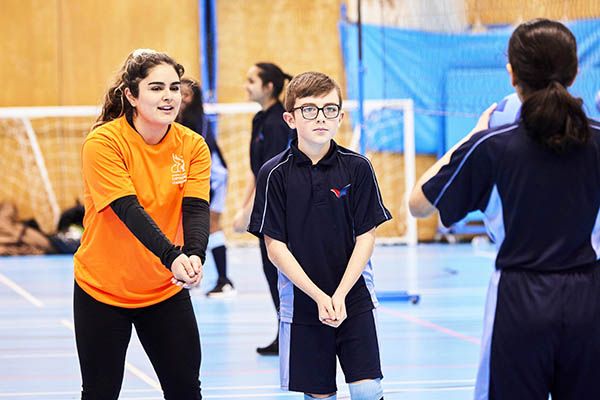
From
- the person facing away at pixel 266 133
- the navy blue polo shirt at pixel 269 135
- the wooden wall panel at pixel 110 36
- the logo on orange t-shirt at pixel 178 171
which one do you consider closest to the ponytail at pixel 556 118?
the logo on orange t-shirt at pixel 178 171

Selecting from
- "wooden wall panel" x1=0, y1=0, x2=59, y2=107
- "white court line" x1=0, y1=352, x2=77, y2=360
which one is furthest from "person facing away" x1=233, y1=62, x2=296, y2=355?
"wooden wall panel" x1=0, y1=0, x2=59, y2=107

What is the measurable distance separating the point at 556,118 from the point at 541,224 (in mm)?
272

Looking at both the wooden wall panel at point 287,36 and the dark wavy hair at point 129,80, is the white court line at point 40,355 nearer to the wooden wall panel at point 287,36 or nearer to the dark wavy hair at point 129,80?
the dark wavy hair at point 129,80

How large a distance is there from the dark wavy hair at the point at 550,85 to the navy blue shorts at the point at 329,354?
116cm

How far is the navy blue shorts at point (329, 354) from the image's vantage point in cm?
342

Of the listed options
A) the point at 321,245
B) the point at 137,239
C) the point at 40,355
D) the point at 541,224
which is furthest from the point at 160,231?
the point at 40,355

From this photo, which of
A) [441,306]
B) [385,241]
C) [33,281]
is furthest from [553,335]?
[385,241]

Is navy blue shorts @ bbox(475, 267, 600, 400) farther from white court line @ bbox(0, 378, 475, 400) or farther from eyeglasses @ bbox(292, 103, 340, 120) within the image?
white court line @ bbox(0, 378, 475, 400)

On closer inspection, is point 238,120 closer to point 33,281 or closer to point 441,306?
point 33,281

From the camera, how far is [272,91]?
6.27 m

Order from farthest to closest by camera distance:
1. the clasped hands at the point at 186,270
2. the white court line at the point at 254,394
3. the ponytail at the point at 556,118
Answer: the white court line at the point at 254,394, the clasped hands at the point at 186,270, the ponytail at the point at 556,118

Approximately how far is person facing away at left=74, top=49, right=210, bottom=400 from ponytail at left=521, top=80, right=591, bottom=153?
1.27m

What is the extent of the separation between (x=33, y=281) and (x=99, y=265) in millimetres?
6938

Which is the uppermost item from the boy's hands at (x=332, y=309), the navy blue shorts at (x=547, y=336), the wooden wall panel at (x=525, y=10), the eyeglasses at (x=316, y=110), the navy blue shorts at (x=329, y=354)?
the wooden wall panel at (x=525, y=10)
